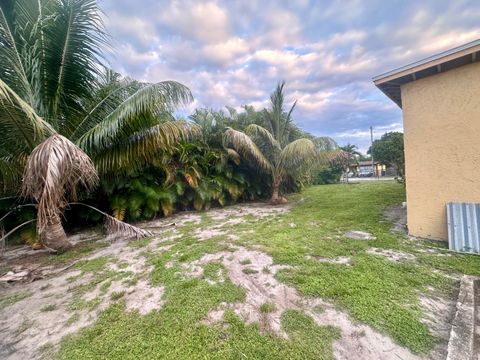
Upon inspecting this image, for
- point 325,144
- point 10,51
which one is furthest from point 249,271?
point 325,144

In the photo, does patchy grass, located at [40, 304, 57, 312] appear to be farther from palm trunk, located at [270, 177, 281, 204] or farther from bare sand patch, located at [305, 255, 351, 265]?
palm trunk, located at [270, 177, 281, 204]

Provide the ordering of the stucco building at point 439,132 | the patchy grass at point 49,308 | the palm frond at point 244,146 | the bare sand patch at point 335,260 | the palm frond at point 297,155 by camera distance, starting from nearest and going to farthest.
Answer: the patchy grass at point 49,308
the bare sand patch at point 335,260
the stucco building at point 439,132
the palm frond at point 297,155
the palm frond at point 244,146

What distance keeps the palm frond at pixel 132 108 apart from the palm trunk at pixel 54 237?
1.66 metres

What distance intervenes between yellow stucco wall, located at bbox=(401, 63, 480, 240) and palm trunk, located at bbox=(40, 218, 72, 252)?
7.19 m

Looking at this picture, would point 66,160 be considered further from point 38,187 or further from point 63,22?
point 63,22

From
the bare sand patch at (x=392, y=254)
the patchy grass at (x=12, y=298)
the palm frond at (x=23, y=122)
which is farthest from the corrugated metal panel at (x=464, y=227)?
the palm frond at (x=23, y=122)

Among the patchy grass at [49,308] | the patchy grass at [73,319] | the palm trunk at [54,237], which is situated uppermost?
the palm trunk at [54,237]

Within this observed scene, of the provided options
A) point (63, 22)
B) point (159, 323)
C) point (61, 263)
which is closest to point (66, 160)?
point (61, 263)

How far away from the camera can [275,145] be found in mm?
8617

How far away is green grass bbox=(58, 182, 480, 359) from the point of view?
71.1 inches

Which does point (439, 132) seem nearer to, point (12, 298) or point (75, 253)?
point (12, 298)

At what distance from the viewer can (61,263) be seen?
382 centimetres

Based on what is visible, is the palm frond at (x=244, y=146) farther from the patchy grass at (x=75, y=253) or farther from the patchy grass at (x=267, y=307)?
the patchy grass at (x=267, y=307)

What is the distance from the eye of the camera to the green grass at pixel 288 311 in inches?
71.1
